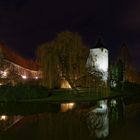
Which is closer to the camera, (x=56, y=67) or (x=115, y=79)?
(x=56, y=67)

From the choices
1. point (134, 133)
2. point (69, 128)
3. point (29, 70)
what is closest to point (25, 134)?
point (69, 128)

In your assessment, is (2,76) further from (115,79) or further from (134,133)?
(134,133)

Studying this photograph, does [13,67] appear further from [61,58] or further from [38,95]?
[61,58]

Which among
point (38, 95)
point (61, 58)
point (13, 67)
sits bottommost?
point (38, 95)

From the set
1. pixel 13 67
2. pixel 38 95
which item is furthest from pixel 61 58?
pixel 13 67

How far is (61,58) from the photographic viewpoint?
40.7 m

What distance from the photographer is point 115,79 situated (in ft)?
230

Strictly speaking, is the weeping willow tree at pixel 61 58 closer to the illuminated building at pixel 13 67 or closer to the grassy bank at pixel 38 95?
the grassy bank at pixel 38 95

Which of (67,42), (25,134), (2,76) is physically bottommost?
(25,134)

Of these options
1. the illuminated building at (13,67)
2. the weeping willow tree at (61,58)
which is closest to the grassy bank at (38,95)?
the weeping willow tree at (61,58)

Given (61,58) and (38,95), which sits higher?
(61,58)

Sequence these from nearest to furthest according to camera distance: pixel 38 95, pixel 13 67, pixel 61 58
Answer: pixel 61 58, pixel 38 95, pixel 13 67

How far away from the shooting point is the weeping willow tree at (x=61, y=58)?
40.4 meters

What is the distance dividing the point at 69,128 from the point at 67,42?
25478 mm
